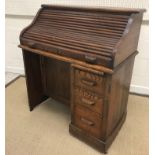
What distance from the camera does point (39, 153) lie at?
152 cm

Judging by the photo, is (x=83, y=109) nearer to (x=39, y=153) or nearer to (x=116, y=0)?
(x=39, y=153)

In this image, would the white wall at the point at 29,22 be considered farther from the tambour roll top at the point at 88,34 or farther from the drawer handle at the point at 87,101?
the drawer handle at the point at 87,101

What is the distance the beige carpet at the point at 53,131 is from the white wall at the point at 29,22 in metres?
0.24

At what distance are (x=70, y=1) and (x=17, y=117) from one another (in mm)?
1349

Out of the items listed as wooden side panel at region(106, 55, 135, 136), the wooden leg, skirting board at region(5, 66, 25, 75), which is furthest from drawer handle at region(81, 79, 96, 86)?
skirting board at region(5, 66, 25, 75)

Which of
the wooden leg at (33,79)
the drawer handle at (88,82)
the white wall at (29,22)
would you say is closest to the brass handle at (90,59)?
the drawer handle at (88,82)

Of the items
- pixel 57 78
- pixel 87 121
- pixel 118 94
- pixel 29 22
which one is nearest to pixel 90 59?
pixel 118 94

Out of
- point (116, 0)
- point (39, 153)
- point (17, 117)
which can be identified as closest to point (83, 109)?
point (39, 153)

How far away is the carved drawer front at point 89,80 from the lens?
50.7 inches

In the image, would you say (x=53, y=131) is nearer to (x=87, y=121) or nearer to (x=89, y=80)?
(x=87, y=121)

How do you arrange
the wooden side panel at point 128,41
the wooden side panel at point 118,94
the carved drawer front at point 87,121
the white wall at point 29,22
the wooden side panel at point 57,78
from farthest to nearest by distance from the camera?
the white wall at point 29,22, the wooden side panel at point 57,78, the carved drawer front at point 87,121, the wooden side panel at point 118,94, the wooden side panel at point 128,41

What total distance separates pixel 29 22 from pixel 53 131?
1443 mm

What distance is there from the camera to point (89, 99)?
141 cm

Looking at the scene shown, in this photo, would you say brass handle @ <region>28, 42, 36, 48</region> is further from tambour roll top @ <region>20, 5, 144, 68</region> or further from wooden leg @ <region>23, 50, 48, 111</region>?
wooden leg @ <region>23, 50, 48, 111</region>
